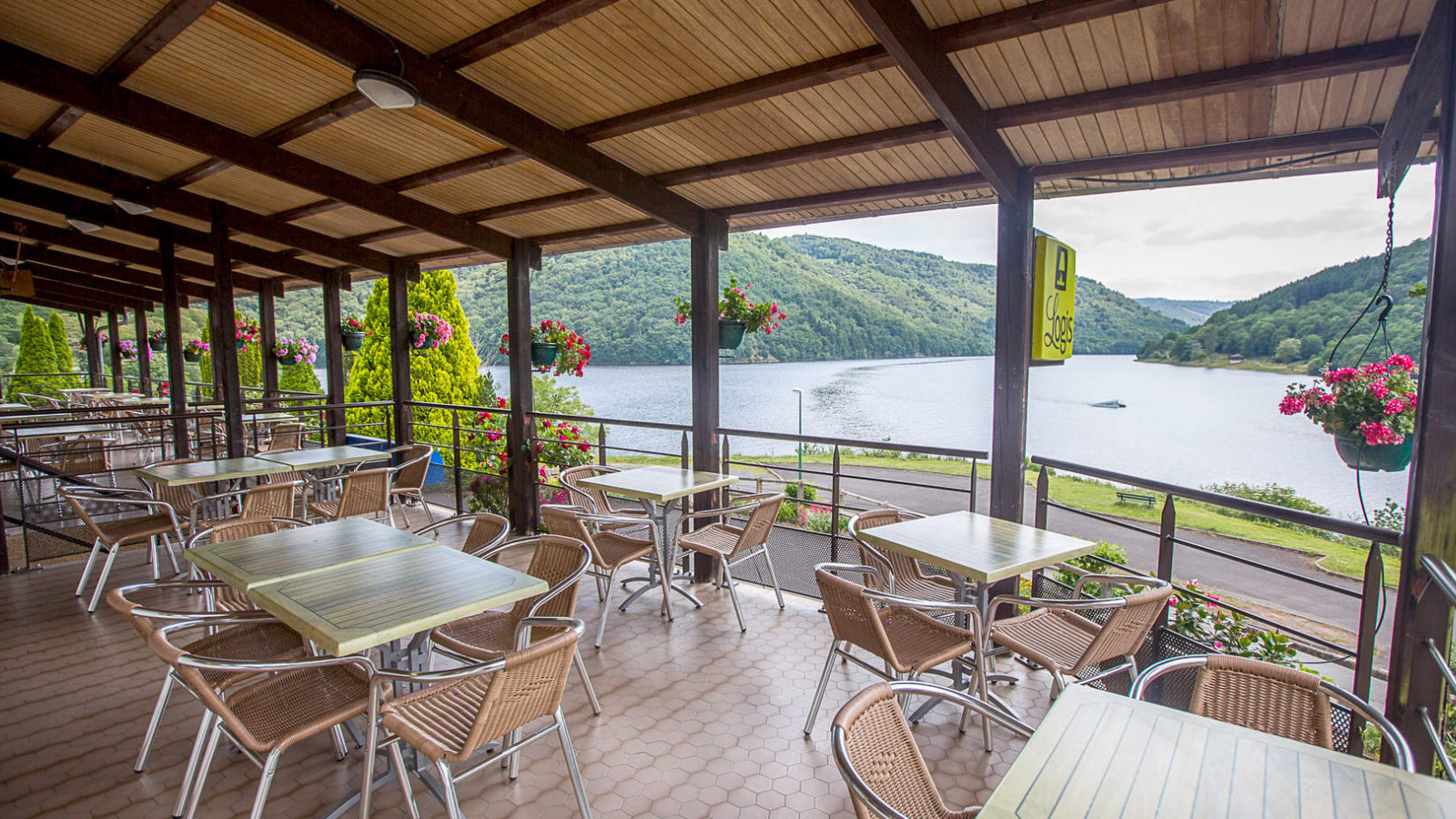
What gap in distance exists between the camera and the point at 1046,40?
2432 mm

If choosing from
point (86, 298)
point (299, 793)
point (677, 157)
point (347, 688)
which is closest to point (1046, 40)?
point (677, 157)

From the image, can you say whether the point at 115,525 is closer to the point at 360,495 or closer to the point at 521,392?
the point at 360,495

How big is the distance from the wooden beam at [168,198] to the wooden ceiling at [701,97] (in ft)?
0.09

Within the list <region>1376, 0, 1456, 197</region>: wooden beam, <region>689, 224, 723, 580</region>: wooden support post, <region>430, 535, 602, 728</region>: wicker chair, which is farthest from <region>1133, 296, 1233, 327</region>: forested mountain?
<region>430, 535, 602, 728</region>: wicker chair

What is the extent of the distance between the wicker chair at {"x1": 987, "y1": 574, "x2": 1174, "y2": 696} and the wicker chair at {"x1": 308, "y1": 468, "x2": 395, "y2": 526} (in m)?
4.16

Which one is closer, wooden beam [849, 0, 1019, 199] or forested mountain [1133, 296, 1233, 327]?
wooden beam [849, 0, 1019, 199]

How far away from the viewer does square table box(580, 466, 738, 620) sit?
3.93 m

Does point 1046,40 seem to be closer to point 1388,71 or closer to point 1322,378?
point 1388,71

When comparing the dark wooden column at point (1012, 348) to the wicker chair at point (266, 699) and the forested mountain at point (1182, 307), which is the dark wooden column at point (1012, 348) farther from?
the forested mountain at point (1182, 307)

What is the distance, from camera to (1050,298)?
3492 millimetres

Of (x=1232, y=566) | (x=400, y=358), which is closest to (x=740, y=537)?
(x=400, y=358)

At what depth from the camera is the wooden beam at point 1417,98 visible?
178 cm

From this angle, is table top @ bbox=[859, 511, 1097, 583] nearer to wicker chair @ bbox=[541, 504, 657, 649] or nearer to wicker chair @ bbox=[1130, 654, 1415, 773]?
wicker chair @ bbox=[1130, 654, 1415, 773]

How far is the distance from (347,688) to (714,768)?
1.34 m
